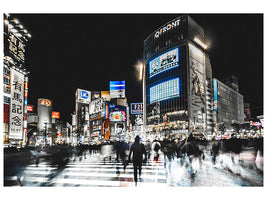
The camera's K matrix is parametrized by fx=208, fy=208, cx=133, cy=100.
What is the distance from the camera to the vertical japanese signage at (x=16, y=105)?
1532 inches

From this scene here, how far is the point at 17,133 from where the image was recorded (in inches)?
1571

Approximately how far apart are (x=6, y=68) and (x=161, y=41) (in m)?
75.8

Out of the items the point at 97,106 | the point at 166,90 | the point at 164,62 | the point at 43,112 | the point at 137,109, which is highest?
the point at 164,62

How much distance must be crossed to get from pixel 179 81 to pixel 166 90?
738 centimetres

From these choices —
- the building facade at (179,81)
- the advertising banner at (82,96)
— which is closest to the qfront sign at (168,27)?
the building facade at (179,81)

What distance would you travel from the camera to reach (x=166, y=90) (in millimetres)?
93062

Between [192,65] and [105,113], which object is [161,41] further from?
[105,113]

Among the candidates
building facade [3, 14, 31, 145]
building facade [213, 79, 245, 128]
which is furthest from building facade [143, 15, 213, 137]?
building facade [3, 14, 31, 145]

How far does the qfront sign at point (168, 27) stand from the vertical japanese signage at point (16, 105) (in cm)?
7440

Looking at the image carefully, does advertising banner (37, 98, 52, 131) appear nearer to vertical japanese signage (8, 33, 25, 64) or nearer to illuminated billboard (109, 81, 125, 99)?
illuminated billboard (109, 81, 125, 99)

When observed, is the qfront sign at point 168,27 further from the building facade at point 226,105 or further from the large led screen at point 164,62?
the building facade at point 226,105

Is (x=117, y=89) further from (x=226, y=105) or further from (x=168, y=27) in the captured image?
(x=226, y=105)

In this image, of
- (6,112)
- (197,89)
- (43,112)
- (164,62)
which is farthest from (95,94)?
(6,112)
